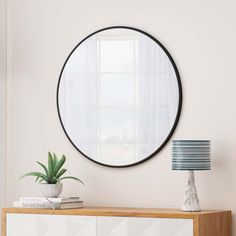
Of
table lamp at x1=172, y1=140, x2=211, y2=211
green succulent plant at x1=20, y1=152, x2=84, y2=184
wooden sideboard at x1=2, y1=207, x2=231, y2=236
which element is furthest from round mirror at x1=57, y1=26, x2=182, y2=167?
wooden sideboard at x1=2, y1=207, x2=231, y2=236

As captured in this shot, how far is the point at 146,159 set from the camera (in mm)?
3857

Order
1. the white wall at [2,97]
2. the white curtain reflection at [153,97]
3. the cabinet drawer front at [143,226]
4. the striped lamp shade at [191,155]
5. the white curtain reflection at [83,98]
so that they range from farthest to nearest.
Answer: the white wall at [2,97] → the white curtain reflection at [83,98] → the white curtain reflection at [153,97] → the striped lamp shade at [191,155] → the cabinet drawer front at [143,226]

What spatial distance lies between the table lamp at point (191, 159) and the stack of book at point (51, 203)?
23.0 inches

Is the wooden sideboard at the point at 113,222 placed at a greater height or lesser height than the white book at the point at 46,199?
lesser

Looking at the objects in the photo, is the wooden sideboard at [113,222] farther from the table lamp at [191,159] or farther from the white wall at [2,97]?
the white wall at [2,97]

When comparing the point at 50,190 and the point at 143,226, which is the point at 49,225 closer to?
the point at 50,190

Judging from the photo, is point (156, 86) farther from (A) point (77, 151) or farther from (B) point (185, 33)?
(A) point (77, 151)

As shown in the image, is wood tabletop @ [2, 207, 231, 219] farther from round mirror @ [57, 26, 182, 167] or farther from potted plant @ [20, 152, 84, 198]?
round mirror @ [57, 26, 182, 167]

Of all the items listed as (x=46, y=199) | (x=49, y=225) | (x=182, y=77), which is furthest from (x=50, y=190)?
(x=182, y=77)

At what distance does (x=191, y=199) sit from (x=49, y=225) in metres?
0.75

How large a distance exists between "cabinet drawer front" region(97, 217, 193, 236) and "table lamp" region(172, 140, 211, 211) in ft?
0.49

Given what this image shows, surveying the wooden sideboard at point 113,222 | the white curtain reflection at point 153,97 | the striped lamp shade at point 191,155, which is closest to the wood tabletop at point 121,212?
the wooden sideboard at point 113,222

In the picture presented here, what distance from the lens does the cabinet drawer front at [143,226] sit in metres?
3.42

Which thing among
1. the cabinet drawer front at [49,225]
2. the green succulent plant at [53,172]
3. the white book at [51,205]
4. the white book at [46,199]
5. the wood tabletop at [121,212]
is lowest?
Result: the cabinet drawer front at [49,225]
